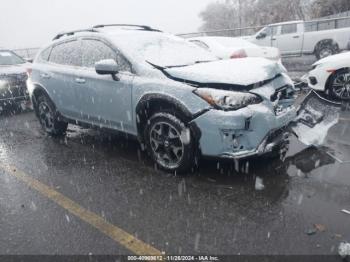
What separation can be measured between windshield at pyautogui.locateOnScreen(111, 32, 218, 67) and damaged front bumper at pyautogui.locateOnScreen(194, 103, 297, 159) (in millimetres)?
1198

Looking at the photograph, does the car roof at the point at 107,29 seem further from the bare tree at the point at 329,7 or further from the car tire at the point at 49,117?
the bare tree at the point at 329,7

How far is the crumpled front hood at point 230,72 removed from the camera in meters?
4.02

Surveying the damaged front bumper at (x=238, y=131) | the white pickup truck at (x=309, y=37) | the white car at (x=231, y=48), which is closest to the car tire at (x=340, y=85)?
the white car at (x=231, y=48)

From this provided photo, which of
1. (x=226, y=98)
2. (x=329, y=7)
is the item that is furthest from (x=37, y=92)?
(x=329, y=7)

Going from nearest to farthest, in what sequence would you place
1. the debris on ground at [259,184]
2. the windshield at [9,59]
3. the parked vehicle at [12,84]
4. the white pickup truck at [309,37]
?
the debris on ground at [259,184] < the parked vehicle at [12,84] < the windshield at [9,59] < the white pickup truck at [309,37]

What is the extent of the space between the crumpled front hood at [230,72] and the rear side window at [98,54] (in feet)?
2.40

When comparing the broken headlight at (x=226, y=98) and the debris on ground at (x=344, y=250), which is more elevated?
the broken headlight at (x=226, y=98)

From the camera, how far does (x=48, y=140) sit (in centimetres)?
641

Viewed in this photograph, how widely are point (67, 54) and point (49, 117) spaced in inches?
51.9

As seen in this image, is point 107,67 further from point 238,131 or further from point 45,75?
point 45,75

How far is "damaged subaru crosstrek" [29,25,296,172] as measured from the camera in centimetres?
392

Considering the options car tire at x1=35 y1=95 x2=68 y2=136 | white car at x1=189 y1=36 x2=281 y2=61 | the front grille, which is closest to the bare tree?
white car at x1=189 y1=36 x2=281 y2=61

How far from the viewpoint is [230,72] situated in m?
4.15

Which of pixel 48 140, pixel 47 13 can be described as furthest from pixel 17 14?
pixel 48 140
